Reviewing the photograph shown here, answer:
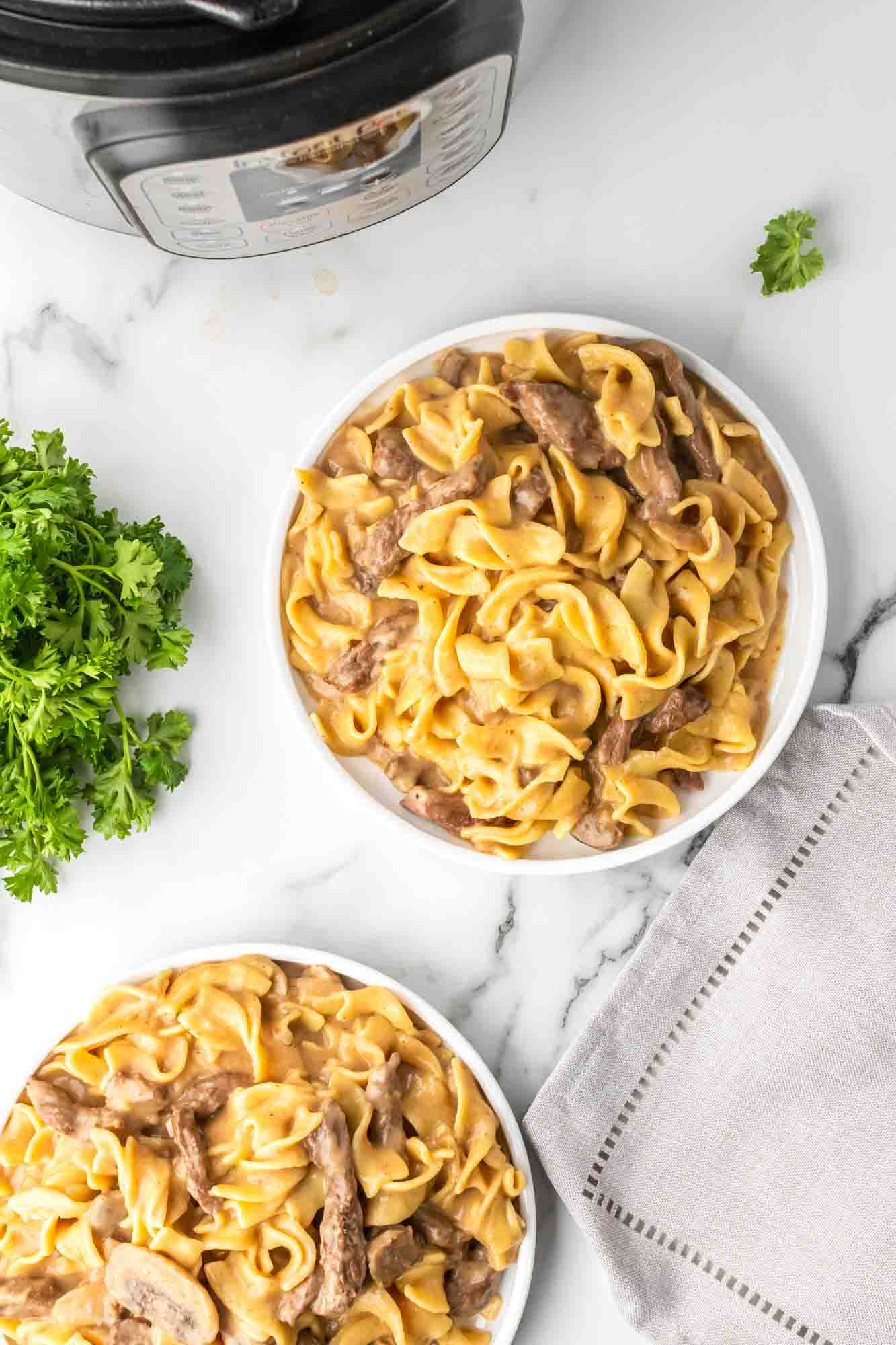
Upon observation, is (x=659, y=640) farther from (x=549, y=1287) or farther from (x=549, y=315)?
(x=549, y=1287)

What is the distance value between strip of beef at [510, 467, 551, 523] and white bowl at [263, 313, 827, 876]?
369 mm

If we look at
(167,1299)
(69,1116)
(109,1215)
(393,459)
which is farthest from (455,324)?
(167,1299)

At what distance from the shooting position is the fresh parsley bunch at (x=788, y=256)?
9.63ft

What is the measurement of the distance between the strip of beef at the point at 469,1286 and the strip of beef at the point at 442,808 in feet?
3.47

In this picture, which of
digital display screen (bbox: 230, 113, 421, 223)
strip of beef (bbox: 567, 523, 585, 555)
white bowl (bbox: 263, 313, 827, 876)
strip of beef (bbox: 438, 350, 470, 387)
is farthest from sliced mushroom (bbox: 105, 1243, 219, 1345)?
digital display screen (bbox: 230, 113, 421, 223)

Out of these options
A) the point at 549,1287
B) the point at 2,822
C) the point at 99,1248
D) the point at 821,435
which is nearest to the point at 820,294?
the point at 821,435

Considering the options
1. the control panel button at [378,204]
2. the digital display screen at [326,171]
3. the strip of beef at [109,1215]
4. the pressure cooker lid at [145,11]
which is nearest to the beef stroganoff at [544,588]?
the control panel button at [378,204]

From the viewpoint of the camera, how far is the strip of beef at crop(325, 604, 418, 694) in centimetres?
291

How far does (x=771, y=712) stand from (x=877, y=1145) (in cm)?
109

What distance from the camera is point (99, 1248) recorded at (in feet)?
9.44

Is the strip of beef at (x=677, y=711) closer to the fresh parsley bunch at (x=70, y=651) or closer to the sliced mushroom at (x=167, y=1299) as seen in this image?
the fresh parsley bunch at (x=70, y=651)

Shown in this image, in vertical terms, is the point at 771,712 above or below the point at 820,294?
below

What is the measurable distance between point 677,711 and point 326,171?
144 cm

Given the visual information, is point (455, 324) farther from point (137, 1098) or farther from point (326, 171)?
point (137, 1098)
